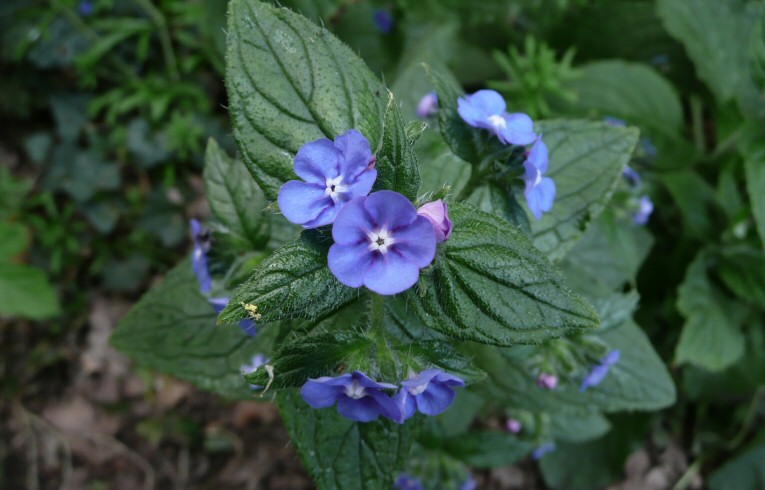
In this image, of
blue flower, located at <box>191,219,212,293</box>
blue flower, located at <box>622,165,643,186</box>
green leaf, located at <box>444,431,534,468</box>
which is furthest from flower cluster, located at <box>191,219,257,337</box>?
blue flower, located at <box>622,165,643,186</box>

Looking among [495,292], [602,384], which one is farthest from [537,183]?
[602,384]

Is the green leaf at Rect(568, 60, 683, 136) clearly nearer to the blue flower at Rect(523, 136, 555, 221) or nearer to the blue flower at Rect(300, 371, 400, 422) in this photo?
→ the blue flower at Rect(523, 136, 555, 221)

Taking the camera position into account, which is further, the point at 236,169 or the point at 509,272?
the point at 236,169

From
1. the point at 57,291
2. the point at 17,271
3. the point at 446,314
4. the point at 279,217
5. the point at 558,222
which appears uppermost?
the point at 446,314

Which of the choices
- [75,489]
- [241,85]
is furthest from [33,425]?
[241,85]

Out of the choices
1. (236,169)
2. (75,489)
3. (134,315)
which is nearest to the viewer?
(236,169)

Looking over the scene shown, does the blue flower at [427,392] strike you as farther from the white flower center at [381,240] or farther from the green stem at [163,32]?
the green stem at [163,32]

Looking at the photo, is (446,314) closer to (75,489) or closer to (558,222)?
(558,222)

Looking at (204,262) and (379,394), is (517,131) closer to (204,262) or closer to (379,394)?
(379,394)
